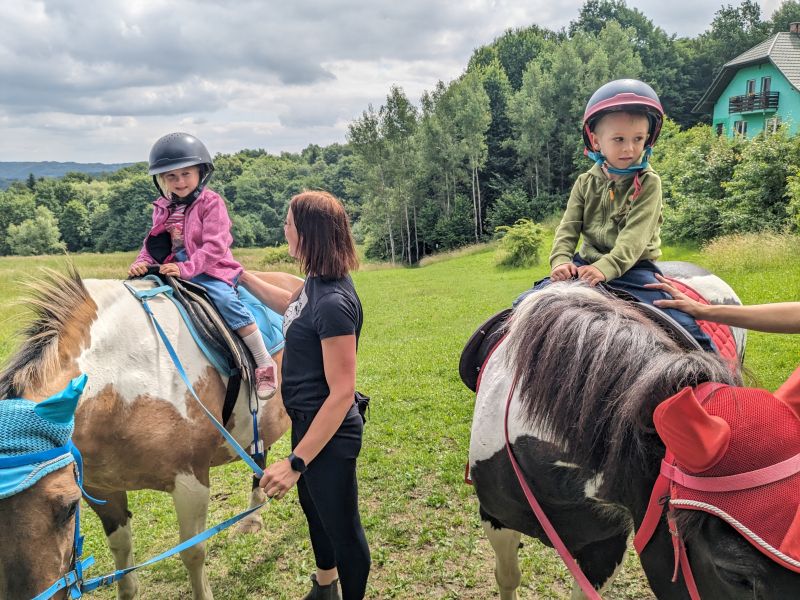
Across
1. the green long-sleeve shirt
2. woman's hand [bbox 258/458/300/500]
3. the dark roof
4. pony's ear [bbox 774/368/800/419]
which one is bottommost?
woman's hand [bbox 258/458/300/500]

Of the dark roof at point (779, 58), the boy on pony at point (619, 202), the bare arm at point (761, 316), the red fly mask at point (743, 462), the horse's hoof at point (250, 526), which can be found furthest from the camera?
the dark roof at point (779, 58)

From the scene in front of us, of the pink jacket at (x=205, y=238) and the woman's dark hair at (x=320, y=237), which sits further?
the pink jacket at (x=205, y=238)

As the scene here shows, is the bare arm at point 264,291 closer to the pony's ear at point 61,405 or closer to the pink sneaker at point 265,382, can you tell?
the pink sneaker at point 265,382

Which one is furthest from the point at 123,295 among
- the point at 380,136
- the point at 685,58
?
the point at 685,58

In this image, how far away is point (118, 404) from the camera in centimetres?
238

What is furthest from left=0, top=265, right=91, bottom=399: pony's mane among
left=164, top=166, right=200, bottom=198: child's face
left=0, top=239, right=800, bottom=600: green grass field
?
left=164, top=166, right=200, bottom=198: child's face

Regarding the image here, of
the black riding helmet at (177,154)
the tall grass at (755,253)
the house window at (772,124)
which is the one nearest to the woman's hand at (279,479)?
the black riding helmet at (177,154)

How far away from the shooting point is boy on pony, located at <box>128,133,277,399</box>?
9.95 ft

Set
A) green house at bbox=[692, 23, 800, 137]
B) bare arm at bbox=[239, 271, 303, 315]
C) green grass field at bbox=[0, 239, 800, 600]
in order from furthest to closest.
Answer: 1. green house at bbox=[692, 23, 800, 137]
2. bare arm at bbox=[239, 271, 303, 315]
3. green grass field at bbox=[0, 239, 800, 600]

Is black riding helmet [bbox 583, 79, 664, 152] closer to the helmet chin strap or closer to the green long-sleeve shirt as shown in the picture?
the helmet chin strap

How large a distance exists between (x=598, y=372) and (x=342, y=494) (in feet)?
4.25

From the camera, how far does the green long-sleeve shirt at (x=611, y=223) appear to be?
2.41 m

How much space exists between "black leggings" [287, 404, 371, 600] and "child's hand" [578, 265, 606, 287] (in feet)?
3.91

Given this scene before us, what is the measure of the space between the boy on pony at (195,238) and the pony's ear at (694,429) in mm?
2311
